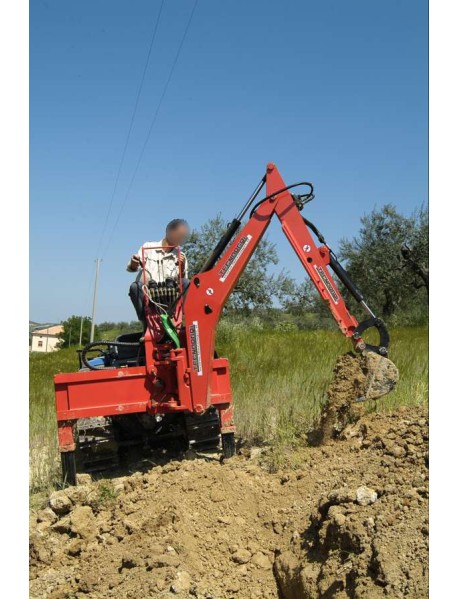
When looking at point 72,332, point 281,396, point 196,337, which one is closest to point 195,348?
point 196,337

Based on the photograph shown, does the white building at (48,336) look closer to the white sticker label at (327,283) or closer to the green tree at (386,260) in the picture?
the green tree at (386,260)

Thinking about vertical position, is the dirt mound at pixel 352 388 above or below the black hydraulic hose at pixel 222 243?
below

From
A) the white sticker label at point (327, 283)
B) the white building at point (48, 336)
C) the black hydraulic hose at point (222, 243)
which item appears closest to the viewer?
the white sticker label at point (327, 283)

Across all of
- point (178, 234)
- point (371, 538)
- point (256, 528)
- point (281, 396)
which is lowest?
point (256, 528)

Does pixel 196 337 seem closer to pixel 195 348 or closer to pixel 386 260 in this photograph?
pixel 195 348

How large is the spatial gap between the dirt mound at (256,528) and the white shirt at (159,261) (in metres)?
1.92

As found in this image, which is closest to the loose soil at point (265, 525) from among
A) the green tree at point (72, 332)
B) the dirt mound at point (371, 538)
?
the dirt mound at point (371, 538)

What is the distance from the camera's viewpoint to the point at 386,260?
30.3 metres

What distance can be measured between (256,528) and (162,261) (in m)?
2.91

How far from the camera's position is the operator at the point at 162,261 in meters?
6.34

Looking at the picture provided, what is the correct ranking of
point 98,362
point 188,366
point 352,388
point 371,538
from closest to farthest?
point 371,538, point 352,388, point 188,366, point 98,362

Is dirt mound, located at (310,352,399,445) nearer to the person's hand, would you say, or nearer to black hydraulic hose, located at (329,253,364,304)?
black hydraulic hose, located at (329,253,364,304)

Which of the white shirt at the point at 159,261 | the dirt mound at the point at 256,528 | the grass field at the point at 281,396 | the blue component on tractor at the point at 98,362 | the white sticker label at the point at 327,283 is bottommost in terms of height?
the dirt mound at the point at 256,528

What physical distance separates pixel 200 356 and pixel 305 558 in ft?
8.24
